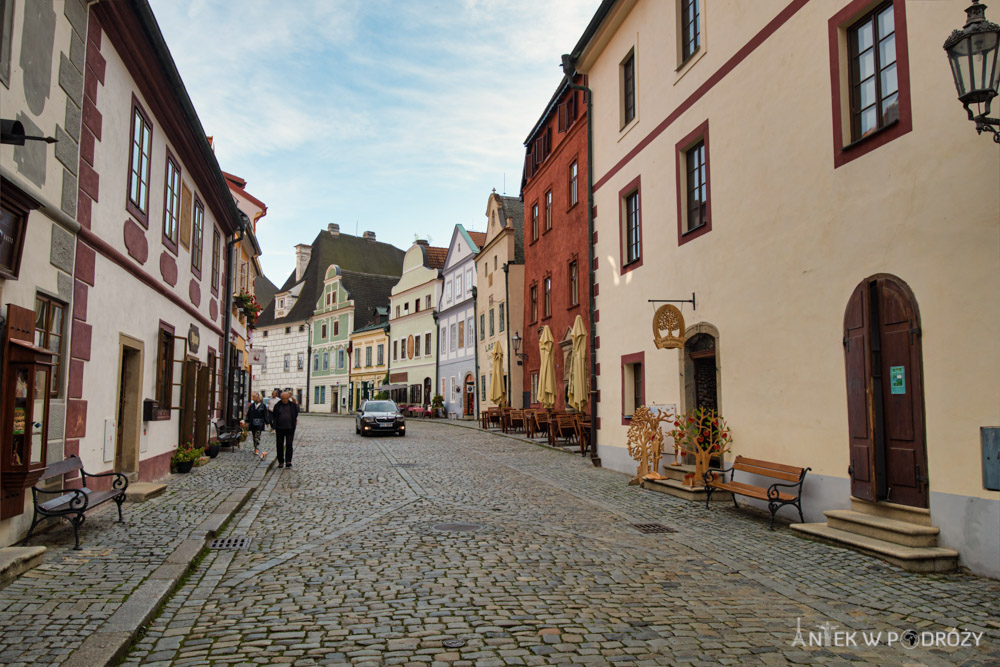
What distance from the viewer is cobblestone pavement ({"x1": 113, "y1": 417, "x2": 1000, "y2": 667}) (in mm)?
4551

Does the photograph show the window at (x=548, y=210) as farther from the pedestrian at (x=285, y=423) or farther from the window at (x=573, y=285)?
the pedestrian at (x=285, y=423)

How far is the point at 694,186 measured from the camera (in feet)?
41.7

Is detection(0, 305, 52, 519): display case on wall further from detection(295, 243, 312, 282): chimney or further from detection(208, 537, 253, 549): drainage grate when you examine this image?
detection(295, 243, 312, 282): chimney

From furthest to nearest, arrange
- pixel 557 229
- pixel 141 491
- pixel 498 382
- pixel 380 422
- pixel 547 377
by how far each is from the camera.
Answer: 1. pixel 498 382
2. pixel 380 422
3. pixel 557 229
4. pixel 547 377
5. pixel 141 491

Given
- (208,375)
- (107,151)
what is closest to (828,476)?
(107,151)

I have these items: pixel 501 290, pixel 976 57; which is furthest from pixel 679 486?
pixel 501 290

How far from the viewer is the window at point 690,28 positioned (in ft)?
41.3

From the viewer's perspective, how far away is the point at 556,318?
24703 mm

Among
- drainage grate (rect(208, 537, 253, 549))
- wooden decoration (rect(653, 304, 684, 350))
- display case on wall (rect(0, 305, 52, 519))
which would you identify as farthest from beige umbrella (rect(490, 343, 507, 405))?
display case on wall (rect(0, 305, 52, 519))

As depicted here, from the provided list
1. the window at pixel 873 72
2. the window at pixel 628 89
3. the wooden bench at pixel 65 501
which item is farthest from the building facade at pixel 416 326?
the window at pixel 873 72

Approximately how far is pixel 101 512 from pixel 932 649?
28.3 ft

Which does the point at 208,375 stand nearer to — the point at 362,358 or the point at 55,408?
the point at 55,408

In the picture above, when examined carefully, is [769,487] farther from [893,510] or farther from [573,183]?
[573,183]

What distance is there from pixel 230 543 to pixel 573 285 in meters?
16.4
